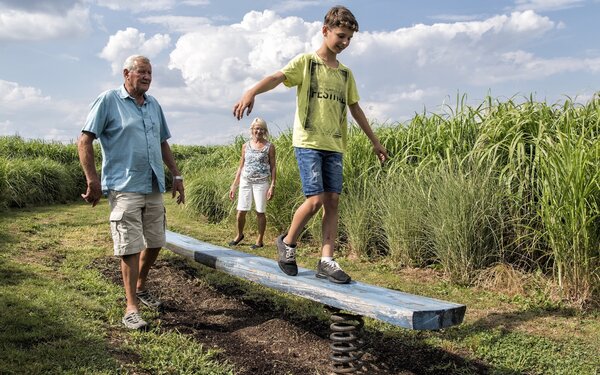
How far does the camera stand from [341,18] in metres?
3.88

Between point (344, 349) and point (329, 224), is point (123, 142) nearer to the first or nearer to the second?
point (329, 224)

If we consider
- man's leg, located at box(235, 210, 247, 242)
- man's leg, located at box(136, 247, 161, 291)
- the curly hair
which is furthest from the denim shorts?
man's leg, located at box(235, 210, 247, 242)

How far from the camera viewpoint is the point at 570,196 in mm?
5000

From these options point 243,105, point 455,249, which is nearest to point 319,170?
point 243,105

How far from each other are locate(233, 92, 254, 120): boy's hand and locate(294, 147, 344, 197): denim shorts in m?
0.49

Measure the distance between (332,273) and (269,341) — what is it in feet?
2.39

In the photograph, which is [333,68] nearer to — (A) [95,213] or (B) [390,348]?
(B) [390,348]

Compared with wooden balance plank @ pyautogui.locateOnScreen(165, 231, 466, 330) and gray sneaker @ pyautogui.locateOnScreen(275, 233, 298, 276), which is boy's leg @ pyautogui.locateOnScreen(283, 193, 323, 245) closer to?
gray sneaker @ pyautogui.locateOnScreen(275, 233, 298, 276)

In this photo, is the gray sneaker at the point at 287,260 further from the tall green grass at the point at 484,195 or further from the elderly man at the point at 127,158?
the tall green grass at the point at 484,195

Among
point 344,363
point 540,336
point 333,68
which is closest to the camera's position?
point 344,363

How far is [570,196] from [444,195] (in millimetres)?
1229

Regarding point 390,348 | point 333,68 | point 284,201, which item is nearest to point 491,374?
point 390,348

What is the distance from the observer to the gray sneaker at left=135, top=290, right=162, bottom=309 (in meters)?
4.85

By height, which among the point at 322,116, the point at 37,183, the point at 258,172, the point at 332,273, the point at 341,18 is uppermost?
the point at 341,18
